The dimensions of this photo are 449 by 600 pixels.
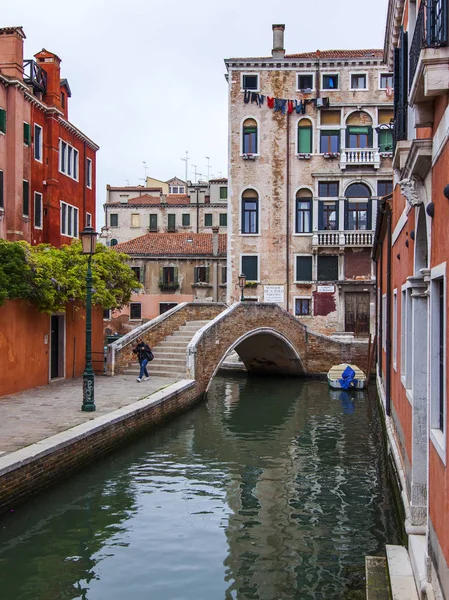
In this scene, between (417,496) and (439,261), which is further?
(417,496)

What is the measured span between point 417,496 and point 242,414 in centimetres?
1040

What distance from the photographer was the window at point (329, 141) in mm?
28125

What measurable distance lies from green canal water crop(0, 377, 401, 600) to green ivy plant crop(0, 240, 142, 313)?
12.5ft

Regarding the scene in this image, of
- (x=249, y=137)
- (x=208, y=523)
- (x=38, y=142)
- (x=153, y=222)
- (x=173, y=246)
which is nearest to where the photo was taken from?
(x=208, y=523)

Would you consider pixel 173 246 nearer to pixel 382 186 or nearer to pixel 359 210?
pixel 359 210

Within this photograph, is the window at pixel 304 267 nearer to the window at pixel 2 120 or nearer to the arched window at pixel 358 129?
the arched window at pixel 358 129

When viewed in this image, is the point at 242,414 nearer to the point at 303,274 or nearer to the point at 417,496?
the point at 417,496

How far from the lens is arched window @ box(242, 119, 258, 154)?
92.8 ft

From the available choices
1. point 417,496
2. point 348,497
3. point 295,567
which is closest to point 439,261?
point 417,496

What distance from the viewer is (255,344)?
23.7 m

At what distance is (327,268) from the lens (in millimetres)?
27938

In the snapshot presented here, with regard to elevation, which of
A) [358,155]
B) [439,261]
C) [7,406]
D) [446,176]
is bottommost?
[7,406]

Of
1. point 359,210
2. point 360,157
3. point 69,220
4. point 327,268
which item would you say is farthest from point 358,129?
point 69,220

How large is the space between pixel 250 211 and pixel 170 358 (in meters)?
12.2
